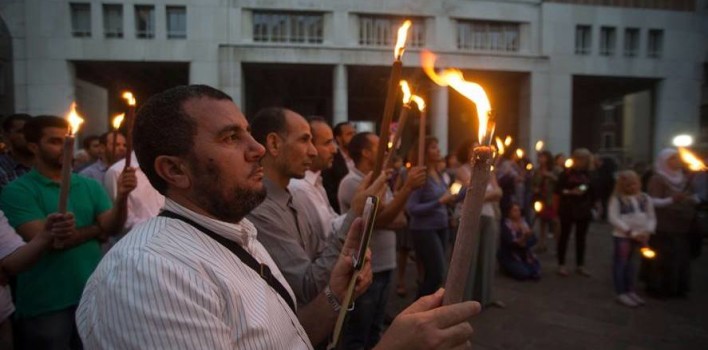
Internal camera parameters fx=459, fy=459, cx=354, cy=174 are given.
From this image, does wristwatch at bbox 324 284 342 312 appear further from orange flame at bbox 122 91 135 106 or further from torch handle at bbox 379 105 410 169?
orange flame at bbox 122 91 135 106

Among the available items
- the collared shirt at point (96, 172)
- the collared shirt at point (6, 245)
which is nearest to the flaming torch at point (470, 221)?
the collared shirt at point (6, 245)

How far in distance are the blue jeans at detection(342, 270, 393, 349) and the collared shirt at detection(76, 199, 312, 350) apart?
6.90 feet

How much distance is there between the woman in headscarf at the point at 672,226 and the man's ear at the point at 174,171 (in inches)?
265

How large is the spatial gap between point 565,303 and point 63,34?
21172 millimetres

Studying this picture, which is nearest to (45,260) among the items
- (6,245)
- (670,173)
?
(6,245)

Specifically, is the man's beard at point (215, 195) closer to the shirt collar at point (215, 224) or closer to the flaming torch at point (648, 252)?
the shirt collar at point (215, 224)

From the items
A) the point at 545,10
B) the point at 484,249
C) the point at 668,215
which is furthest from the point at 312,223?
the point at 545,10

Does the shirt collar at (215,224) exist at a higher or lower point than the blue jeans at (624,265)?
higher

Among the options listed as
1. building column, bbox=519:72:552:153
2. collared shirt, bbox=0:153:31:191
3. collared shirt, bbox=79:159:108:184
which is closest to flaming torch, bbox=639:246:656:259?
collared shirt, bbox=79:159:108:184

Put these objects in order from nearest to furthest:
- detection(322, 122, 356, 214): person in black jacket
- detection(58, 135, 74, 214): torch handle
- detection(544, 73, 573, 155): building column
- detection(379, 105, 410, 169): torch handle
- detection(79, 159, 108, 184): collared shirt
A: 1. detection(379, 105, 410, 169): torch handle
2. detection(58, 135, 74, 214): torch handle
3. detection(79, 159, 108, 184): collared shirt
4. detection(322, 122, 356, 214): person in black jacket
5. detection(544, 73, 573, 155): building column

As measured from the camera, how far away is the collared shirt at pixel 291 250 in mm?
2066

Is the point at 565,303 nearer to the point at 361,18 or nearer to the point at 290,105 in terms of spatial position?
the point at 361,18

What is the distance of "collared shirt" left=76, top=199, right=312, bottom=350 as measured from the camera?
1.10 metres

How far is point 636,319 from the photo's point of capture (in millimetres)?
5477
